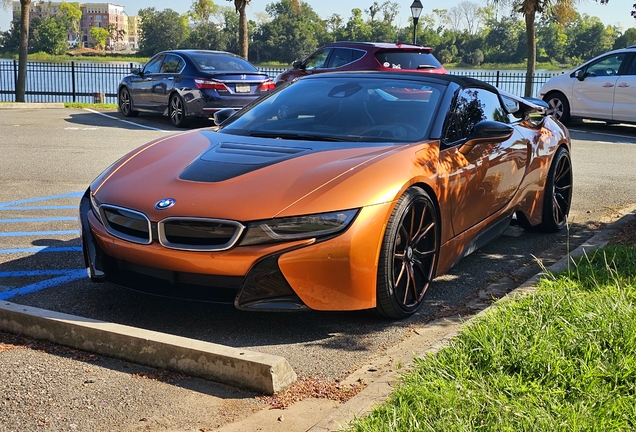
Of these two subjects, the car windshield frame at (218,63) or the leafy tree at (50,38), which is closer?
the car windshield frame at (218,63)

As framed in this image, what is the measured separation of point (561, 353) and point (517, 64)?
35275mm

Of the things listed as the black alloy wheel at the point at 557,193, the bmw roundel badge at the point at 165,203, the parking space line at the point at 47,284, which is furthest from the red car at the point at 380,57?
the bmw roundel badge at the point at 165,203

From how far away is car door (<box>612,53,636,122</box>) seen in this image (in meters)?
16.6

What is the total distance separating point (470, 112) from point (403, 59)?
35.5 ft

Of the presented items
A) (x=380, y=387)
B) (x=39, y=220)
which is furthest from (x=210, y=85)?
(x=380, y=387)

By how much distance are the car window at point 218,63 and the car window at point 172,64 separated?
0.96 ft

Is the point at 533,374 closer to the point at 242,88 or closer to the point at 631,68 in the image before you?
the point at 242,88

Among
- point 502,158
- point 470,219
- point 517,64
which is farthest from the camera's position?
point 517,64

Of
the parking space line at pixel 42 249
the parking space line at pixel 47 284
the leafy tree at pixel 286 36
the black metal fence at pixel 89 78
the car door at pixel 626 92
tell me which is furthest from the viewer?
the leafy tree at pixel 286 36

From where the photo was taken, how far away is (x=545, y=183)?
6.79 meters

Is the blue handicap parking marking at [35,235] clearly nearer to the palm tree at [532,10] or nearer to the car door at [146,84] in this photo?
the car door at [146,84]

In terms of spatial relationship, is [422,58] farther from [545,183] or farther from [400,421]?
[400,421]

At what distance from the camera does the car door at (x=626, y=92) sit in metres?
16.6

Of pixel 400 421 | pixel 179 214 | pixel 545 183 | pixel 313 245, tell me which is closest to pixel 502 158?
pixel 545 183
